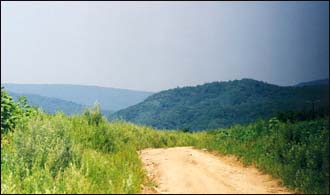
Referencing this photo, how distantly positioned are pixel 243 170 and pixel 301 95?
7140 inches

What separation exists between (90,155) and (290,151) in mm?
6634

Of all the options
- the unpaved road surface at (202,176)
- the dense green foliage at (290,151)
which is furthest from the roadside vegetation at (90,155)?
the unpaved road surface at (202,176)

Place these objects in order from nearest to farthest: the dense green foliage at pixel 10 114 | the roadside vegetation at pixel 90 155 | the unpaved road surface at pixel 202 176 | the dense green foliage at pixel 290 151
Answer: the roadside vegetation at pixel 90 155
the unpaved road surface at pixel 202 176
the dense green foliage at pixel 290 151
the dense green foliage at pixel 10 114

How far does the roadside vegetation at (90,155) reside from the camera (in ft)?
32.8

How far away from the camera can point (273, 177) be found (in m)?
13.3

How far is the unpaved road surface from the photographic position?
1142cm

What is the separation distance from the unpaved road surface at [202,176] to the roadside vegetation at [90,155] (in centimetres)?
48

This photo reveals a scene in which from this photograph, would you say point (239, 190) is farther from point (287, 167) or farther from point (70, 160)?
point (70, 160)

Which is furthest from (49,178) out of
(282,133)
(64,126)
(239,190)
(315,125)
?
(315,125)

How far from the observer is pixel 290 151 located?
14141 mm

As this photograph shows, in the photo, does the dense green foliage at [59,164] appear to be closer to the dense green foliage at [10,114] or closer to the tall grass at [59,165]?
the tall grass at [59,165]

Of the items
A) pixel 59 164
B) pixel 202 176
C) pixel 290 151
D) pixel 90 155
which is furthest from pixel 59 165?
pixel 290 151

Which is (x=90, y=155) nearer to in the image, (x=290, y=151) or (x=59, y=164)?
(x=59, y=164)

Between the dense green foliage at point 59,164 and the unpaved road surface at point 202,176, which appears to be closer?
the dense green foliage at point 59,164
